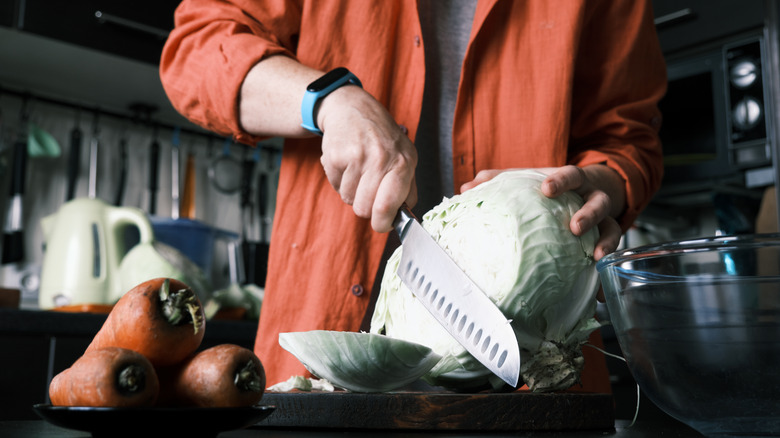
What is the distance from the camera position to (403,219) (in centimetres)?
90

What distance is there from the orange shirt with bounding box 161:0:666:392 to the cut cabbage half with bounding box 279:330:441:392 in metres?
0.31

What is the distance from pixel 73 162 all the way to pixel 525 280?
2.01 meters

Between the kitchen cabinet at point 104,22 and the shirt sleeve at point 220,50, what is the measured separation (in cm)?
109

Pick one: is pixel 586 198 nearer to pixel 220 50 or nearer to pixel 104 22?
pixel 220 50

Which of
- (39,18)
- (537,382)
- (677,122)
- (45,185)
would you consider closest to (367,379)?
(537,382)

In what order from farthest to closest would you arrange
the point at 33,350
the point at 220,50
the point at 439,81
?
the point at 33,350, the point at 439,81, the point at 220,50

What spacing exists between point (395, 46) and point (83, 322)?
43.6 inches

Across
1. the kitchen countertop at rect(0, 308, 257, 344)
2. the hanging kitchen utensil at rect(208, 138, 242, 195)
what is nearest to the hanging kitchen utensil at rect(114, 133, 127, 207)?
the hanging kitchen utensil at rect(208, 138, 242, 195)

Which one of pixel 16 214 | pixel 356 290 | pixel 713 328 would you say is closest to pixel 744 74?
pixel 356 290


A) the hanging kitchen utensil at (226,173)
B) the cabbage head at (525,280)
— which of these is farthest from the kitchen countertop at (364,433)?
the hanging kitchen utensil at (226,173)

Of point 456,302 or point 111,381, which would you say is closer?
point 111,381

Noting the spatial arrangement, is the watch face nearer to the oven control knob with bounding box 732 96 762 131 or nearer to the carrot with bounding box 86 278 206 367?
the carrot with bounding box 86 278 206 367

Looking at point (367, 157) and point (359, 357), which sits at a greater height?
point (367, 157)

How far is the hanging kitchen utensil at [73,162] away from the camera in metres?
2.42
